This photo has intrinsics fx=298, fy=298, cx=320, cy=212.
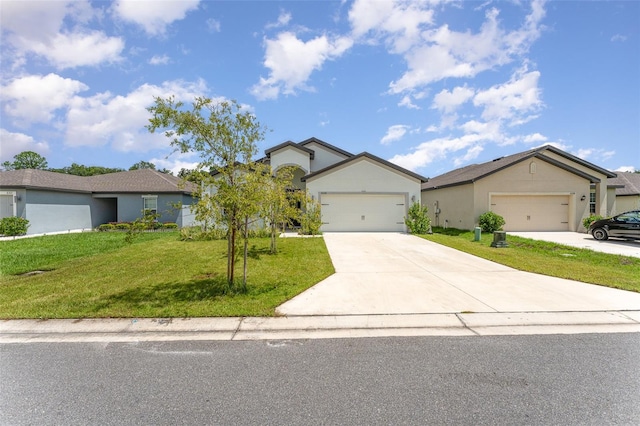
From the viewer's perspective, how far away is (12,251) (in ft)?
37.6

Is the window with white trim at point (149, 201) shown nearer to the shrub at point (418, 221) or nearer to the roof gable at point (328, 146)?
the roof gable at point (328, 146)

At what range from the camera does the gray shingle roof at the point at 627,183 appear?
22.8 m

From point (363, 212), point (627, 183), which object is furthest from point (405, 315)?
point (627, 183)

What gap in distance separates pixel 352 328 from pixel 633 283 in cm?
673

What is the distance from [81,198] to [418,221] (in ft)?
75.4

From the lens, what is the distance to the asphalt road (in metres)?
2.63

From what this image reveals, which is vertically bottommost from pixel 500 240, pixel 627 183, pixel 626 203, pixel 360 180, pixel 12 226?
pixel 500 240

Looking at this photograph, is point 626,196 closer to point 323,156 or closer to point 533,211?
point 533,211

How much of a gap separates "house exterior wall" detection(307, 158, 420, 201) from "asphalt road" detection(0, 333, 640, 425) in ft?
45.4

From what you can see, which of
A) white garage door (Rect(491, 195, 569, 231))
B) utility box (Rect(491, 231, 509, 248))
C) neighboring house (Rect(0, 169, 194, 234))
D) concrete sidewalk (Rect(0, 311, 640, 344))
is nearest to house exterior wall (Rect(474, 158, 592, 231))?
white garage door (Rect(491, 195, 569, 231))

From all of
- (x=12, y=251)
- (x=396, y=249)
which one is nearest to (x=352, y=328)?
(x=396, y=249)

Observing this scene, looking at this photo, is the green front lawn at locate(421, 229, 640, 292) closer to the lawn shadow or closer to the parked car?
the parked car

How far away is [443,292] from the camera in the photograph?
6.11 metres

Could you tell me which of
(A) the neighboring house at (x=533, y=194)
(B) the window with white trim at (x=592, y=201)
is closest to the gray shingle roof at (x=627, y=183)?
(B) the window with white trim at (x=592, y=201)
